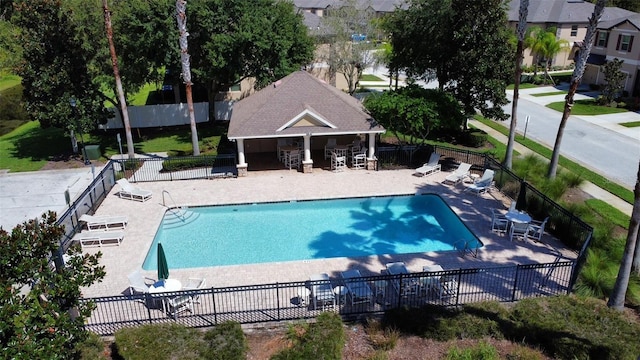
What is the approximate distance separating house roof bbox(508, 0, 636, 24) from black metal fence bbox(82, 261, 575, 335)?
4879 centimetres

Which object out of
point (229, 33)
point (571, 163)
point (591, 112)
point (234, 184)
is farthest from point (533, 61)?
point (234, 184)

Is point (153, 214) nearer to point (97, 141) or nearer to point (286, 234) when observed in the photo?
point (286, 234)

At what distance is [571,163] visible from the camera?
27.6m

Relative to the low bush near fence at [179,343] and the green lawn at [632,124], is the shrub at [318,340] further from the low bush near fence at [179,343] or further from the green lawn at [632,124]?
the green lawn at [632,124]

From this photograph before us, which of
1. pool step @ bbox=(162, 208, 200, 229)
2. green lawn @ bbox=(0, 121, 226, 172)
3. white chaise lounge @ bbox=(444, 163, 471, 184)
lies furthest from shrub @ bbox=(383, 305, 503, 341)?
green lawn @ bbox=(0, 121, 226, 172)

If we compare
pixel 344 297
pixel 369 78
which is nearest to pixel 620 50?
pixel 369 78

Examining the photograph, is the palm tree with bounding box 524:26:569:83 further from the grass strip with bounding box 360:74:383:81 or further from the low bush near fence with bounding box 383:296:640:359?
the low bush near fence with bounding box 383:296:640:359

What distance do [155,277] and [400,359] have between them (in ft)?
29.1

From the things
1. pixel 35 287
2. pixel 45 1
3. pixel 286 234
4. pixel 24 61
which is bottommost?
pixel 286 234

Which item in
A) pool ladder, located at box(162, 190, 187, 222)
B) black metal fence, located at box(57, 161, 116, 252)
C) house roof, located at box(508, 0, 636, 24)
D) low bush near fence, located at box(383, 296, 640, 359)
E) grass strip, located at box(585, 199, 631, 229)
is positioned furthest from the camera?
house roof, located at box(508, 0, 636, 24)

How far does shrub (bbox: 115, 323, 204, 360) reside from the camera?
11.9 metres

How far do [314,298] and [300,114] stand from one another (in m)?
12.5

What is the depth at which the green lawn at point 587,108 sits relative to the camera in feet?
128

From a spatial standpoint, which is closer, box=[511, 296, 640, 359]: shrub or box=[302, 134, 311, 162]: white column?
box=[511, 296, 640, 359]: shrub
